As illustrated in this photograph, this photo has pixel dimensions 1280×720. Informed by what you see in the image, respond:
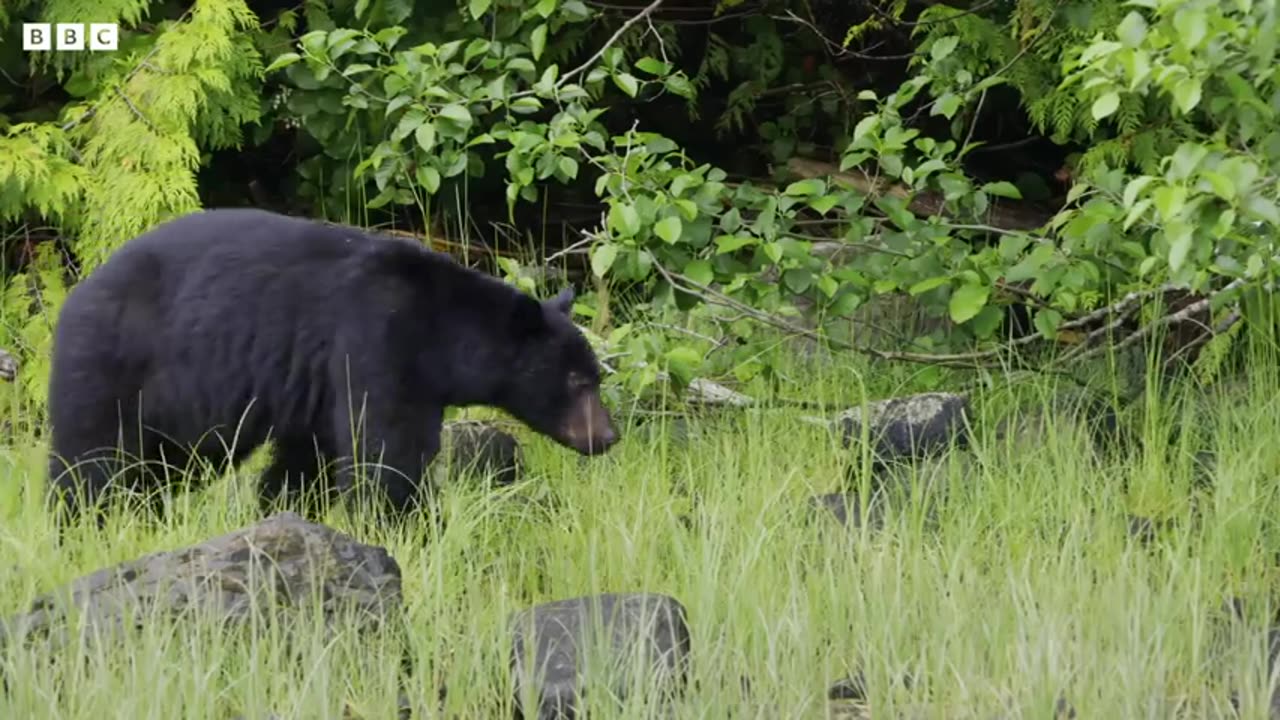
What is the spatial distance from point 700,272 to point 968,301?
87 cm

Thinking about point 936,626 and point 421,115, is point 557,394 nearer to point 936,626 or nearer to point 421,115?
point 421,115

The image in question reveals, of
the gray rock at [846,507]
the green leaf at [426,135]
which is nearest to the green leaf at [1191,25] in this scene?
the gray rock at [846,507]

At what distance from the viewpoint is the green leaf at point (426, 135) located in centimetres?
588

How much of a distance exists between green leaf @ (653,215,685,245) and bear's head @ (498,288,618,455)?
0.42m

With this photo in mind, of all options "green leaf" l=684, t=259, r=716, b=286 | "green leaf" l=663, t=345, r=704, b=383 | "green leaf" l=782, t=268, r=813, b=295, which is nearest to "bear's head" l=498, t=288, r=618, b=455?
"green leaf" l=663, t=345, r=704, b=383

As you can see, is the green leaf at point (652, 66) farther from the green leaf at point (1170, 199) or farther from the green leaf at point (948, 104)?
the green leaf at point (1170, 199)

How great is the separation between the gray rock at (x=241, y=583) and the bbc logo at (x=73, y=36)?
3.70 meters

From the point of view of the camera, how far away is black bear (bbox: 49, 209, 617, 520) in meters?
5.07

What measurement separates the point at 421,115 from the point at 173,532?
2064 mm

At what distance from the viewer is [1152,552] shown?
16.1ft

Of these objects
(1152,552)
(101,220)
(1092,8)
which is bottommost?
(1152,552)

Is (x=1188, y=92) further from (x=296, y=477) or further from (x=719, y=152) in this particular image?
(x=719, y=152)

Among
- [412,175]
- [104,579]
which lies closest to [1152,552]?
[104,579]

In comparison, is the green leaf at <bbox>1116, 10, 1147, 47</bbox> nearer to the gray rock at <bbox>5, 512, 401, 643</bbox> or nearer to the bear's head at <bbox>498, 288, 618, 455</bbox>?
the gray rock at <bbox>5, 512, 401, 643</bbox>
